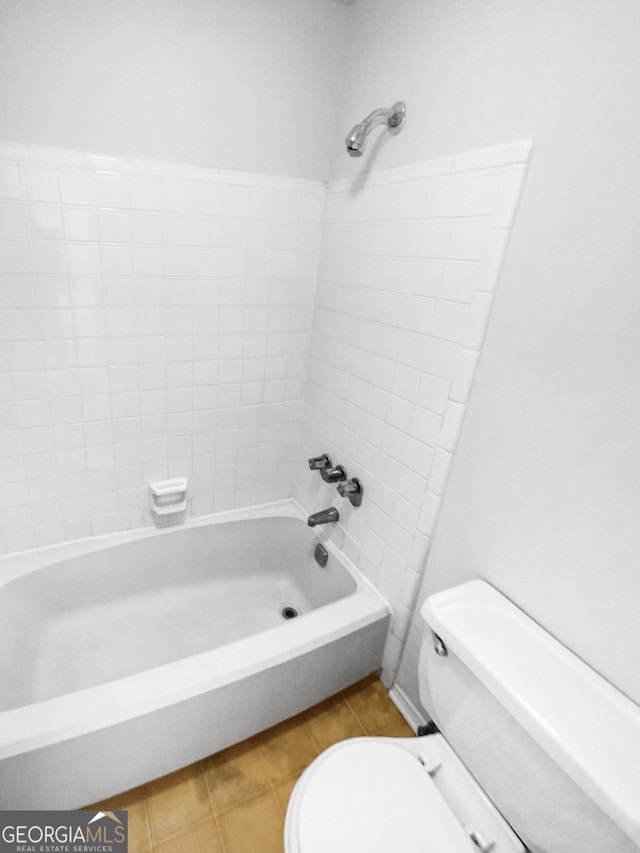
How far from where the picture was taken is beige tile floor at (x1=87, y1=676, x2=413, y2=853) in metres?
1.14

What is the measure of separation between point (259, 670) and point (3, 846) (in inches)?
27.7

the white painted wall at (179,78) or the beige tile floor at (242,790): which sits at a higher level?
the white painted wall at (179,78)

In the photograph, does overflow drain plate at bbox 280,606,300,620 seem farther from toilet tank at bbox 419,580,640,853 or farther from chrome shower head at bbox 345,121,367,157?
chrome shower head at bbox 345,121,367,157

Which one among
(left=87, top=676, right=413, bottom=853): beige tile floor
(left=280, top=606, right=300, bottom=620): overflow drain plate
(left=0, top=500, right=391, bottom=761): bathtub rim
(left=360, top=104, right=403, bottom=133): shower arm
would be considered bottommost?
(left=87, top=676, right=413, bottom=853): beige tile floor

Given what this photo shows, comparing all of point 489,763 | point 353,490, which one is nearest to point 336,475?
point 353,490

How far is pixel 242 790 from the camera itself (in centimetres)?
125

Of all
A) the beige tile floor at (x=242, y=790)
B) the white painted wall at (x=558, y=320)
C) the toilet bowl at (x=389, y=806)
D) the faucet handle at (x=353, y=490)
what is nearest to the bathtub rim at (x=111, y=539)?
the faucet handle at (x=353, y=490)

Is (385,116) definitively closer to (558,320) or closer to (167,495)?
(558,320)

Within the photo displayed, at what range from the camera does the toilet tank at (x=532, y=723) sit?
69 centimetres

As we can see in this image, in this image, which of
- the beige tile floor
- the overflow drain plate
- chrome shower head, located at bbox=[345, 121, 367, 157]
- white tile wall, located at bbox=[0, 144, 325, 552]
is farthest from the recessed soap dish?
chrome shower head, located at bbox=[345, 121, 367, 157]

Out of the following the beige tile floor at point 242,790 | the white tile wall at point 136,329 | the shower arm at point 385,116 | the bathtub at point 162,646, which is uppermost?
the shower arm at point 385,116

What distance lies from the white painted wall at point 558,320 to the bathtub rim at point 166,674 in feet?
1.62

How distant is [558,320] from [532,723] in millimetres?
790

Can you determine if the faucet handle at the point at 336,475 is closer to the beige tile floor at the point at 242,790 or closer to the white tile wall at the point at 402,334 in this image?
the white tile wall at the point at 402,334
